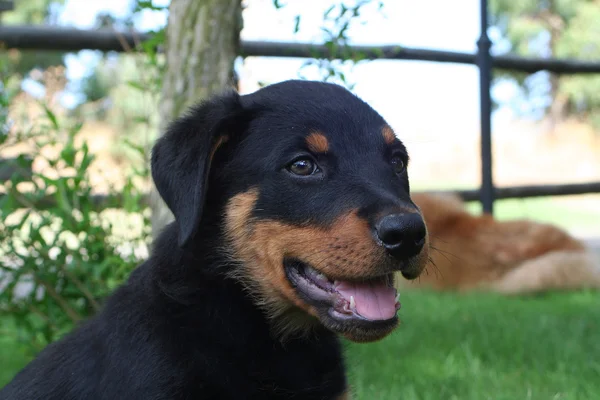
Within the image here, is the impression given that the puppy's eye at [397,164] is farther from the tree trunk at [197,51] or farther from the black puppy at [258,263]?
Result: the tree trunk at [197,51]

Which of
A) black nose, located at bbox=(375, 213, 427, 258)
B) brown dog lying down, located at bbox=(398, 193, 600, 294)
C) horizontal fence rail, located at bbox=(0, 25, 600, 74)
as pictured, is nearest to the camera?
black nose, located at bbox=(375, 213, 427, 258)

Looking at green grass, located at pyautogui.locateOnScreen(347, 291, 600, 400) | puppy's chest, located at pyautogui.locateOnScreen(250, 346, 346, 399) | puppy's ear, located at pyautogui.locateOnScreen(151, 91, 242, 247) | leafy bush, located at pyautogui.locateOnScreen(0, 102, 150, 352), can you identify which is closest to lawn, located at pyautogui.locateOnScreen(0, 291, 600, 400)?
green grass, located at pyautogui.locateOnScreen(347, 291, 600, 400)

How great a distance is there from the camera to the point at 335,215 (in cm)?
250

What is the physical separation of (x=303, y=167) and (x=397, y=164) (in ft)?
1.56

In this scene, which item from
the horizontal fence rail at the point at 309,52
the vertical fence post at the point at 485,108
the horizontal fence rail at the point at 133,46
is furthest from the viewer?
the vertical fence post at the point at 485,108

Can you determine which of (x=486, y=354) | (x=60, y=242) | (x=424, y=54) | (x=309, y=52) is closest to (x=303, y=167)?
(x=60, y=242)

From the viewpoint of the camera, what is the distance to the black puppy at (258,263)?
2.44 m

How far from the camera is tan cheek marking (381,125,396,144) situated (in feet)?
9.43

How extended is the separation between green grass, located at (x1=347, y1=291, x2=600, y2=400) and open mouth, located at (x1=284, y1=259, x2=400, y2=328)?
892mm

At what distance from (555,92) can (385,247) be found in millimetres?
29634

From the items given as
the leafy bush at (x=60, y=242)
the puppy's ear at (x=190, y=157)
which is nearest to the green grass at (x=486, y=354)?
the puppy's ear at (x=190, y=157)

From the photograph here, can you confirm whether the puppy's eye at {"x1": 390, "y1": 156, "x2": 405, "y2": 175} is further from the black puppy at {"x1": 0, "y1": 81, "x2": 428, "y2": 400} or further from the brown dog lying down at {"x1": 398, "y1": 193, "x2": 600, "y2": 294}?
the brown dog lying down at {"x1": 398, "y1": 193, "x2": 600, "y2": 294}

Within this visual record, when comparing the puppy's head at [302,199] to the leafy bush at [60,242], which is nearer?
the puppy's head at [302,199]

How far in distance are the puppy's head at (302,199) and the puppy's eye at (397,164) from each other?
14 mm
